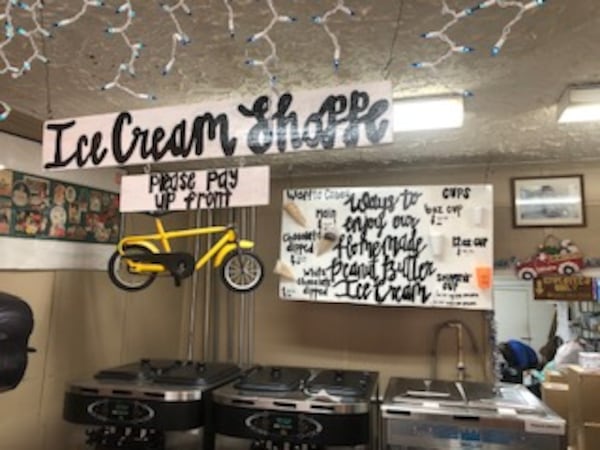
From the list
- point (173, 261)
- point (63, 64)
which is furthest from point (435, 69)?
point (173, 261)

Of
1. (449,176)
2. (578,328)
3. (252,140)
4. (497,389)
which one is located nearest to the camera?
(252,140)

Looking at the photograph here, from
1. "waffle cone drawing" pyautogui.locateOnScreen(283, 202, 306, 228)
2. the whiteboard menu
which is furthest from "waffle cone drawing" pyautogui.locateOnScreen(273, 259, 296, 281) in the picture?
"waffle cone drawing" pyautogui.locateOnScreen(283, 202, 306, 228)

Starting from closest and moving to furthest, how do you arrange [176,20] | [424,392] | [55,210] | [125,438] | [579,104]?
[176,20], [579,104], [125,438], [424,392], [55,210]

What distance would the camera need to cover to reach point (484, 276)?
266cm

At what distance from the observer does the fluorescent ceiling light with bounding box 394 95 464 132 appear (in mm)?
2012

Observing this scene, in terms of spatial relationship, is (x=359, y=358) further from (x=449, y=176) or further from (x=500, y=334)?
(x=449, y=176)

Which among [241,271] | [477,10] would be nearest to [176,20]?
[477,10]

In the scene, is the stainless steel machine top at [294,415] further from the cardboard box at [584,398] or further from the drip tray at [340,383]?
the cardboard box at [584,398]

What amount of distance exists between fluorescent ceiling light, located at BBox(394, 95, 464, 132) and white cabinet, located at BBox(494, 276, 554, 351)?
4.73 ft

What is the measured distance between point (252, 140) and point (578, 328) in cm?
271

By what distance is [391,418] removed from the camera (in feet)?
7.05

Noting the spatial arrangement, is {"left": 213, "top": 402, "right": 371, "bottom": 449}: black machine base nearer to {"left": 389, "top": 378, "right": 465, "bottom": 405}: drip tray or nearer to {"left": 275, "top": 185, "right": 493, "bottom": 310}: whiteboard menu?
{"left": 389, "top": 378, "right": 465, "bottom": 405}: drip tray

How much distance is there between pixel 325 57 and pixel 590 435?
2449 millimetres

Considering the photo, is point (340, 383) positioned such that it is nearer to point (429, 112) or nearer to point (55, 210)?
point (429, 112)
